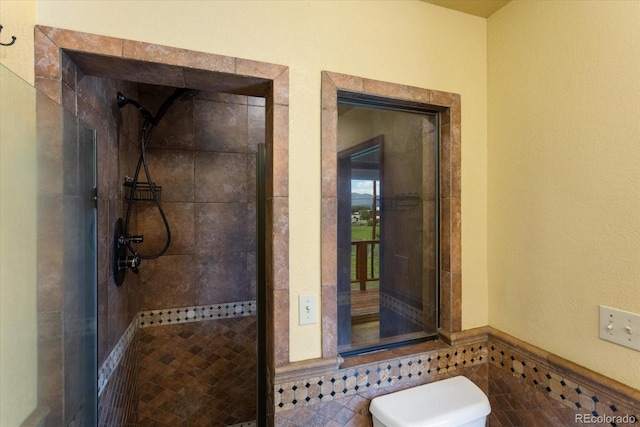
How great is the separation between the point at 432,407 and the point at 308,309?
0.65 meters

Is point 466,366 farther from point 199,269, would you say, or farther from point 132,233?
point 132,233

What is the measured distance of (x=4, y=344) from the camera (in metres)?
0.77

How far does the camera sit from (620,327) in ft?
3.29

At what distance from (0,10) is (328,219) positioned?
118cm

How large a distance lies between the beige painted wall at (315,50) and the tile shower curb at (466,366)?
0.30 ft

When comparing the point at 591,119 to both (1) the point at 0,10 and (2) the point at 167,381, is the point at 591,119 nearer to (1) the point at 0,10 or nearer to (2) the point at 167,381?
(1) the point at 0,10

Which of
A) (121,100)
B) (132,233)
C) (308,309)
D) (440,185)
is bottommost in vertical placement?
(308,309)

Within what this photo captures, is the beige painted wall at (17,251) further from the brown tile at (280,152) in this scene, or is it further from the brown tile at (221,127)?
the brown tile at (221,127)

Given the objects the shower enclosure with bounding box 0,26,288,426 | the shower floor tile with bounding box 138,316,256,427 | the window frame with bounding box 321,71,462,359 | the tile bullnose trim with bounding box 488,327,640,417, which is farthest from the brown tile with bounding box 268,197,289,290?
the shower floor tile with bounding box 138,316,256,427

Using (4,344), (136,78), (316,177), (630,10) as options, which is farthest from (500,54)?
(4,344)

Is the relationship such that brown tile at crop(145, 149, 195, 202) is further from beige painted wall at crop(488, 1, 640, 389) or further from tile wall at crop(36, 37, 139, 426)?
beige painted wall at crop(488, 1, 640, 389)

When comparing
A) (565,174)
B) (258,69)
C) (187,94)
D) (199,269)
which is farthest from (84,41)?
(565,174)

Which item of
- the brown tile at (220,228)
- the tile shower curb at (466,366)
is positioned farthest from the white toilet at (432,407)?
the brown tile at (220,228)

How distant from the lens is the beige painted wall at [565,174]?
998mm
